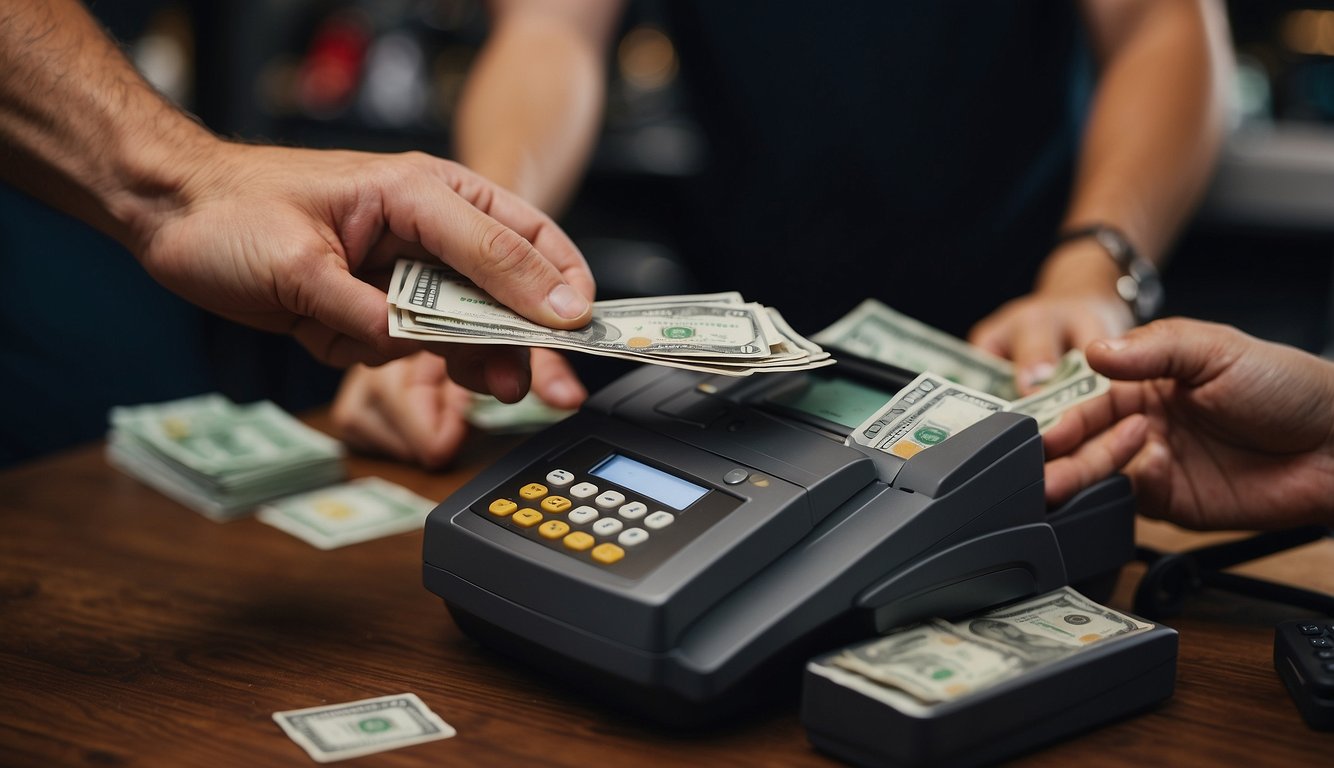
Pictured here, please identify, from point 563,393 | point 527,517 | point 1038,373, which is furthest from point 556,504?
point 1038,373

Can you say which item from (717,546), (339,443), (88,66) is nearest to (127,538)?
(339,443)

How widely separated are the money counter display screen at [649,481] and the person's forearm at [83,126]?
1.41 ft

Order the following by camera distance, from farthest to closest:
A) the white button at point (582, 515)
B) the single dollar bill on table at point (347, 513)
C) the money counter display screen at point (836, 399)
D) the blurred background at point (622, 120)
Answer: the blurred background at point (622, 120)
the single dollar bill on table at point (347, 513)
the money counter display screen at point (836, 399)
the white button at point (582, 515)

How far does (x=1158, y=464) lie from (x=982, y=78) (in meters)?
0.91

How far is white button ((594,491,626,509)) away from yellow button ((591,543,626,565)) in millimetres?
54

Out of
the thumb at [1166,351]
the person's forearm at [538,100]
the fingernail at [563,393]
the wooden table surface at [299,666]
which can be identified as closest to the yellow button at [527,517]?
the wooden table surface at [299,666]

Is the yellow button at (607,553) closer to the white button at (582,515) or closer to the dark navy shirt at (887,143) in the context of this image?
the white button at (582,515)

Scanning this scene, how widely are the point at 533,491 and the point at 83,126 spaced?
499 mm

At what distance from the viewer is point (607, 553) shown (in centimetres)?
75

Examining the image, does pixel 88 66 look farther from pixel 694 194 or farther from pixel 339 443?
pixel 694 194

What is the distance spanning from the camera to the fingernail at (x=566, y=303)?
92cm

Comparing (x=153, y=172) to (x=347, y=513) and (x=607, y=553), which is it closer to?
(x=347, y=513)

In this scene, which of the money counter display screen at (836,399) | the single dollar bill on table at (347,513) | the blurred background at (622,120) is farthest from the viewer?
the blurred background at (622,120)

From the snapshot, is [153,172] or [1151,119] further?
[1151,119]
